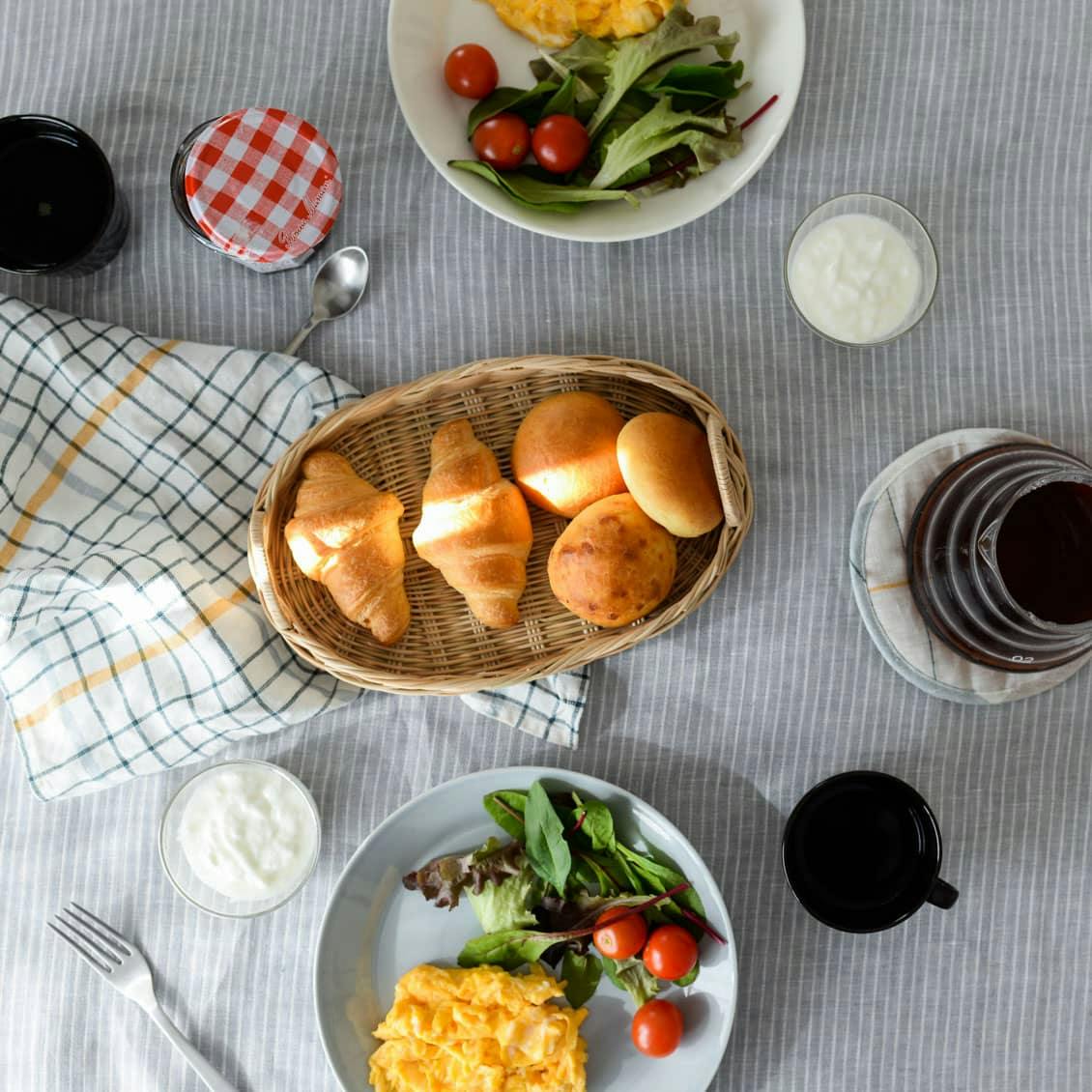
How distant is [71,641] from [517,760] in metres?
0.59

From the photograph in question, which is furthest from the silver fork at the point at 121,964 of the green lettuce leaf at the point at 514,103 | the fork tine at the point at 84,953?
the green lettuce leaf at the point at 514,103

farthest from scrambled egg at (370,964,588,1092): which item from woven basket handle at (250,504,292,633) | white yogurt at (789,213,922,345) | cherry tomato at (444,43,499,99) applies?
cherry tomato at (444,43,499,99)

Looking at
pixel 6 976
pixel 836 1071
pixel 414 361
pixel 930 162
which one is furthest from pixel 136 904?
pixel 930 162

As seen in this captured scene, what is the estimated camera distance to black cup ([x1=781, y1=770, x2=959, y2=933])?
1.18 m

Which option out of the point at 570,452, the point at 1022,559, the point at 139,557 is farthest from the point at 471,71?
the point at 1022,559

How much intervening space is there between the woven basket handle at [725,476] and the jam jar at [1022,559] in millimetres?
240

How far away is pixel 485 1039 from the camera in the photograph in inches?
48.2

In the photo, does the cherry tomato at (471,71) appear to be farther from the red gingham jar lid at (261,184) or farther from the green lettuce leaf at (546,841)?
the green lettuce leaf at (546,841)

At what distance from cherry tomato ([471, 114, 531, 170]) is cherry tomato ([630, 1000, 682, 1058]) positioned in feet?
3.46

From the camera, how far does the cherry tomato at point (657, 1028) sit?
1222mm

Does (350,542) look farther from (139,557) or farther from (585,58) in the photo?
(585,58)

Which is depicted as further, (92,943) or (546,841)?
(92,943)

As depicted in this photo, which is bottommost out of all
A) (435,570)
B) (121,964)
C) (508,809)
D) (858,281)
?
(121,964)

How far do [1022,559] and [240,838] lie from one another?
3.23 feet
